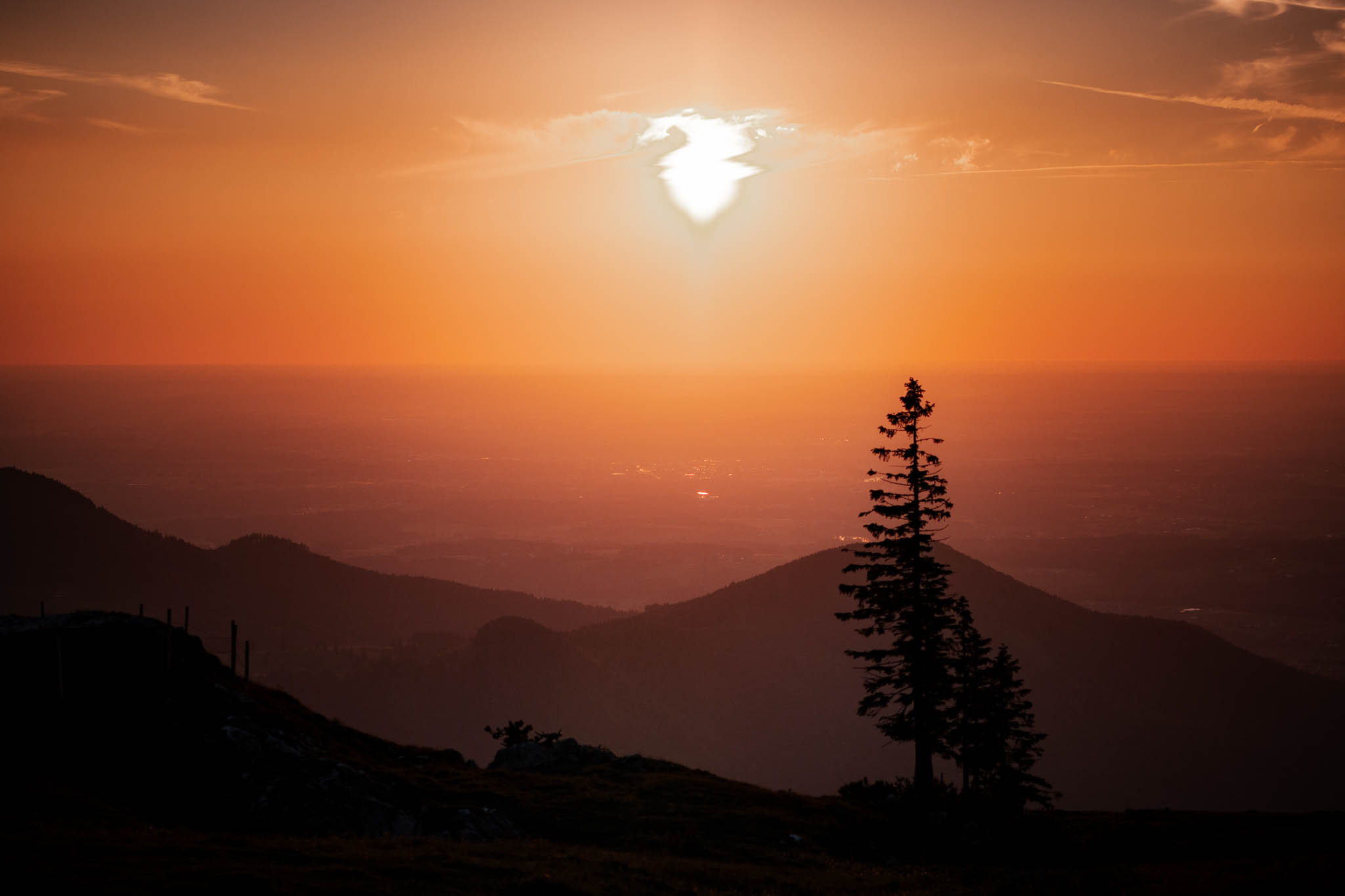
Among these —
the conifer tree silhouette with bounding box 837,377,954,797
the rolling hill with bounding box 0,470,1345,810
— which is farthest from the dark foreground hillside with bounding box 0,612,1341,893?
the rolling hill with bounding box 0,470,1345,810

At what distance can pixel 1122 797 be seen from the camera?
13125cm

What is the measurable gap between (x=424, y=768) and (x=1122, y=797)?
442 ft

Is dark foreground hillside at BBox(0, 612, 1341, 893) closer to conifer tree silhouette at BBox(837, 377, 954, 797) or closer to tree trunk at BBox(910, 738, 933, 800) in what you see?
tree trunk at BBox(910, 738, 933, 800)

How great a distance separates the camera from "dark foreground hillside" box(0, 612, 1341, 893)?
19750mm

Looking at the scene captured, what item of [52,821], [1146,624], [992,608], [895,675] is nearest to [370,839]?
[52,821]

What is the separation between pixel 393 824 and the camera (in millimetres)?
25781

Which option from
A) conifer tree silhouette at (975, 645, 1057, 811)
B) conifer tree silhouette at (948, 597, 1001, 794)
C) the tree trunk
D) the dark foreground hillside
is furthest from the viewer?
conifer tree silhouette at (948, 597, 1001, 794)

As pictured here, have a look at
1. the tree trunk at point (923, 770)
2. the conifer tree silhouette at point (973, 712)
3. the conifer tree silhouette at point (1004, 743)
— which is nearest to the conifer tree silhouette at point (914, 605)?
the tree trunk at point (923, 770)

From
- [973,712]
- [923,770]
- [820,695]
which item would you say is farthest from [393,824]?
[820,695]

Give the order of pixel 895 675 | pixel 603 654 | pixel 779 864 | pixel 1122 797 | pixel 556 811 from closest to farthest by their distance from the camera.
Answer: pixel 779 864
pixel 556 811
pixel 895 675
pixel 1122 797
pixel 603 654

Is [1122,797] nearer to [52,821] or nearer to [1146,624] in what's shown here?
[1146,624]

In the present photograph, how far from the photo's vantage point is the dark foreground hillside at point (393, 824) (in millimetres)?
19750

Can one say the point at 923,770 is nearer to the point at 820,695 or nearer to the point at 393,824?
the point at 393,824

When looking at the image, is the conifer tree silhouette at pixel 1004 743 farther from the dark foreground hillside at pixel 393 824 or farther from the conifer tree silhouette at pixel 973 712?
the dark foreground hillside at pixel 393 824
